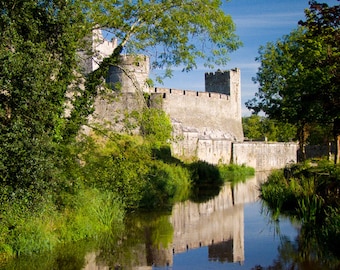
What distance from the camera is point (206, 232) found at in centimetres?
1113

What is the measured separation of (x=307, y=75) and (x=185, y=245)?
10426mm

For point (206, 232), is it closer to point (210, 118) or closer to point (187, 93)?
point (187, 93)

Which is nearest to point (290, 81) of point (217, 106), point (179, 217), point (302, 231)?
point (179, 217)

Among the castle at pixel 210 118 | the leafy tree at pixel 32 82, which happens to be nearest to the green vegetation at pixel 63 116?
the leafy tree at pixel 32 82

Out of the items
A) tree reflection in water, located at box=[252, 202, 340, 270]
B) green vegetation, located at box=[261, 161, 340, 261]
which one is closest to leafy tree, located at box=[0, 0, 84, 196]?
tree reflection in water, located at box=[252, 202, 340, 270]

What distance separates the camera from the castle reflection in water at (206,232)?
28.4 ft

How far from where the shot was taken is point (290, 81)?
20.4 m

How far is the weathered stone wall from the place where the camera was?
107ft

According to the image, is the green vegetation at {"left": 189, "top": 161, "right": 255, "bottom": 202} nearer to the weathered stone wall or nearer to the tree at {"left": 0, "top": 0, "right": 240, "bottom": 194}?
the weathered stone wall

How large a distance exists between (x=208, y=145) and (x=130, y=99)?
247 inches

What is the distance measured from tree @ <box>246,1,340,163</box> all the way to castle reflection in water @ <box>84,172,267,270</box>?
3.58m

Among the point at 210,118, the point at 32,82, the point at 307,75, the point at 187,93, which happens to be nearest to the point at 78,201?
the point at 32,82

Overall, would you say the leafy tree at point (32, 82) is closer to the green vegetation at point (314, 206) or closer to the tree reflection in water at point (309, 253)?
the tree reflection in water at point (309, 253)

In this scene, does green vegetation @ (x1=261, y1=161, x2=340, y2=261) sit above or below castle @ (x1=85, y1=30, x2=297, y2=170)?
below
